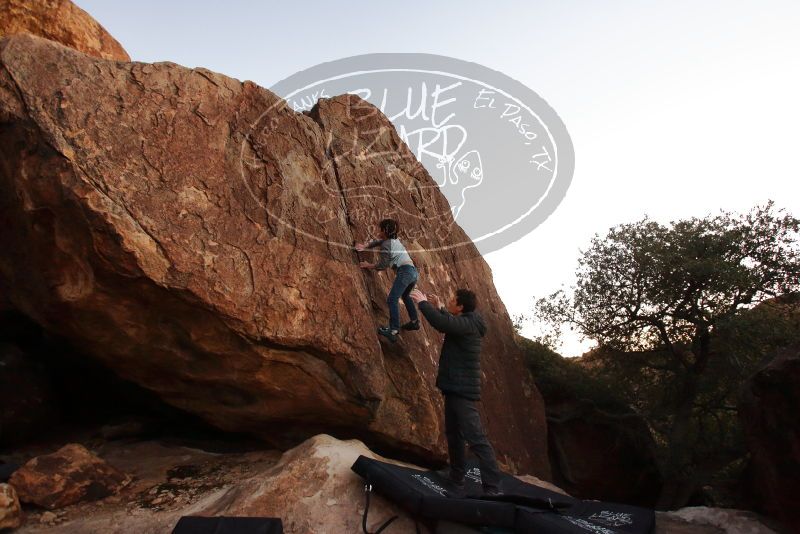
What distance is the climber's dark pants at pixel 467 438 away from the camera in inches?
249

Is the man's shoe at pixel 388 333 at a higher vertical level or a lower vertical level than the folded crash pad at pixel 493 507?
higher

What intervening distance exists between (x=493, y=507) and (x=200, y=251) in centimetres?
473

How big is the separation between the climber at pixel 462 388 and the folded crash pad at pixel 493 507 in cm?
32

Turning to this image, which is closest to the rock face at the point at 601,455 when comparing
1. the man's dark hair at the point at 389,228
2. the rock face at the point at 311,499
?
the man's dark hair at the point at 389,228

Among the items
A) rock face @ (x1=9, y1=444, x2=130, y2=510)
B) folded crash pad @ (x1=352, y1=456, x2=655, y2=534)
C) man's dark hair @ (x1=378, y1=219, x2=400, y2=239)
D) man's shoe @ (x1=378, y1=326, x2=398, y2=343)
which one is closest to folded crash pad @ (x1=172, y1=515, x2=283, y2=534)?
folded crash pad @ (x1=352, y1=456, x2=655, y2=534)

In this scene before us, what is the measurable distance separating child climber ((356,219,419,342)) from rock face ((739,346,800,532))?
18.7ft

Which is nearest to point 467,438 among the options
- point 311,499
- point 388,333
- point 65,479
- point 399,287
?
point 311,499

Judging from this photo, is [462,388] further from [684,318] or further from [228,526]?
[684,318]

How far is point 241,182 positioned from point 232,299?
183 centimetres

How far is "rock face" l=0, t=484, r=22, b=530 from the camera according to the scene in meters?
5.71

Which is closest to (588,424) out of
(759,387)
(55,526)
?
(759,387)

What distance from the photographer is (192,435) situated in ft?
31.1

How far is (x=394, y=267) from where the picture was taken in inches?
332

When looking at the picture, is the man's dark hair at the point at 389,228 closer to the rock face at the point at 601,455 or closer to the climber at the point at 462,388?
the climber at the point at 462,388
